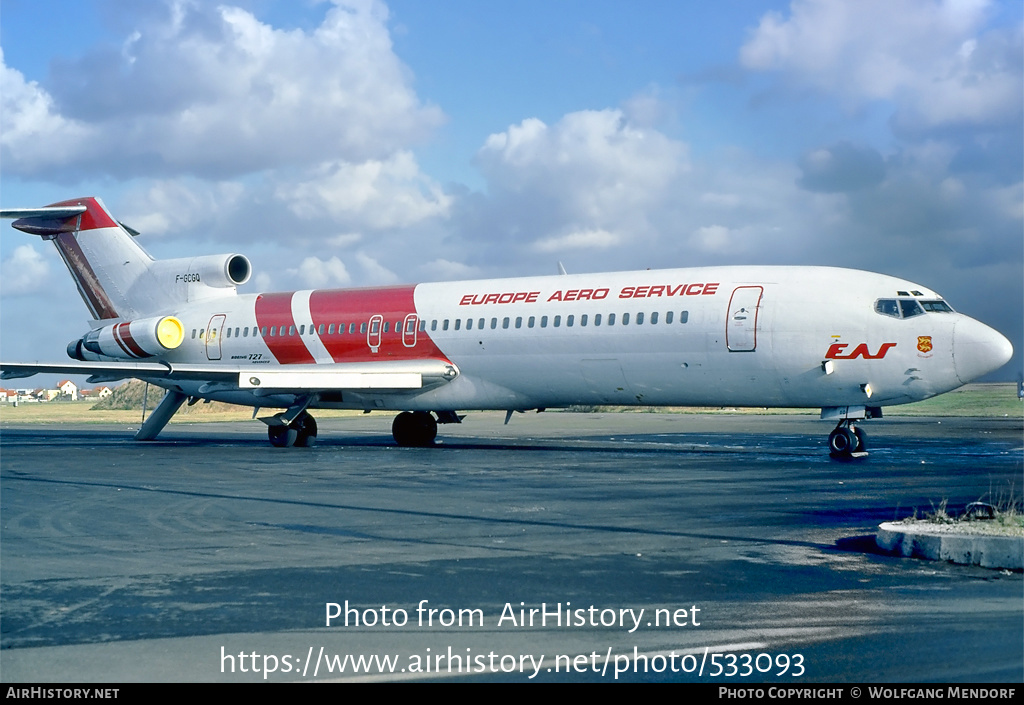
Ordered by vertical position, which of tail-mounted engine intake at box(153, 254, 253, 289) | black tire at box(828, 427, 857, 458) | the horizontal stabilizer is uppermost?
the horizontal stabilizer

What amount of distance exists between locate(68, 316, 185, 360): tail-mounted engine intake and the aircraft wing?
13.5 feet

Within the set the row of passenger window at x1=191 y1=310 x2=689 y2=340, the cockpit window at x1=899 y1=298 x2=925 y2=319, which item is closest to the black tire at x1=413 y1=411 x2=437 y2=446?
the row of passenger window at x1=191 y1=310 x2=689 y2=340

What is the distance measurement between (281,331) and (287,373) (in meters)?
3.31

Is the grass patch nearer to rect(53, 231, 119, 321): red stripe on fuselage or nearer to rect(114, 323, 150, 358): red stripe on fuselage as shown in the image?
rect(114, 323, 150, 358): red stripe on fuselage

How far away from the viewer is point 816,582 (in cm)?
808

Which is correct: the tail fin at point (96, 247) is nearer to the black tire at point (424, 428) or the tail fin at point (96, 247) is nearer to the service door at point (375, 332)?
the service door at point (375, 332)

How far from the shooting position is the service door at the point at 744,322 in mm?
21453

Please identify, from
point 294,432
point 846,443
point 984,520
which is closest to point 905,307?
point 846,443

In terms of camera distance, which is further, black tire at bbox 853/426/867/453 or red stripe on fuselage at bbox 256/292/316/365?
red stripe on fuselage at bbox 256/292/316/365

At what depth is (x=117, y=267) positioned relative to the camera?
33625 mm

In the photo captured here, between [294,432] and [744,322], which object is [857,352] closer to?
[744,322]

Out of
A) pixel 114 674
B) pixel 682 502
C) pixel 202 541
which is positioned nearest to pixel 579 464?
pixel 682 502

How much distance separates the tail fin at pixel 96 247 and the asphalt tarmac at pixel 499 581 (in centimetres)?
1664

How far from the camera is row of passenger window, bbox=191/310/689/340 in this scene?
75.3 feet
